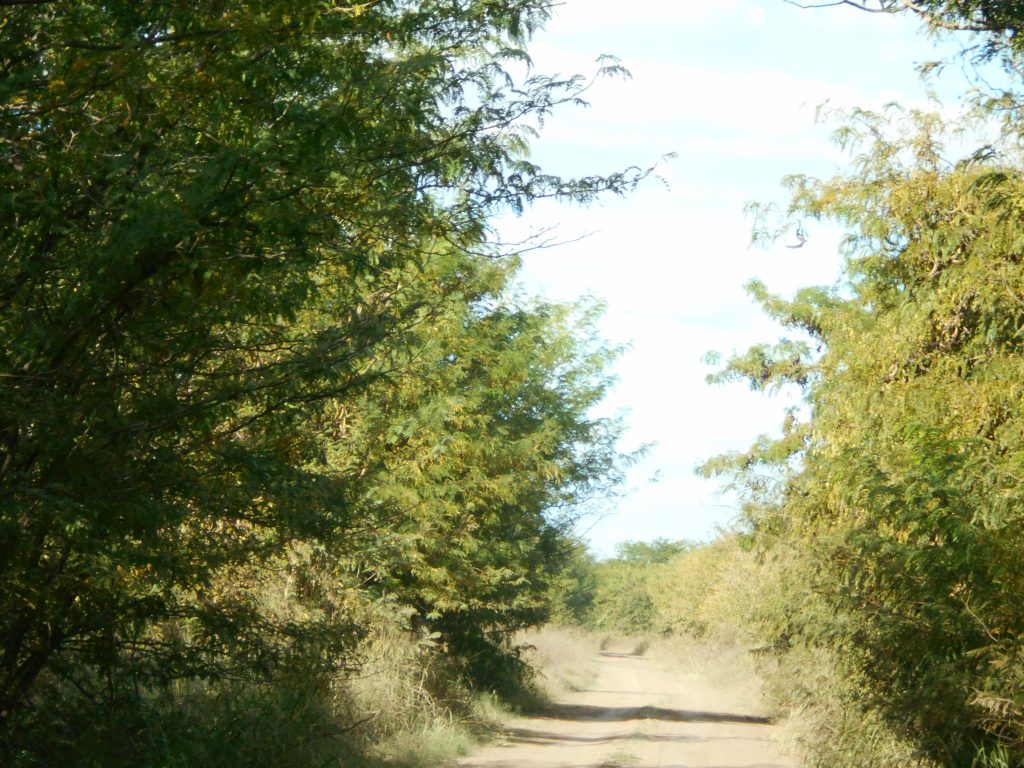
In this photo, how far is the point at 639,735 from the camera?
66.4 ft

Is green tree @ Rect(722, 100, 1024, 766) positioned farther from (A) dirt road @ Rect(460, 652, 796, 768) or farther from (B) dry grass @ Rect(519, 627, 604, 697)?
(B) dry grass @ Rect(519, 627, 604, 697)

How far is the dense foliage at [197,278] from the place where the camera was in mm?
6406

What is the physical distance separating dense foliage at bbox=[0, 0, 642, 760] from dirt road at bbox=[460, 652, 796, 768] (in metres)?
7.35

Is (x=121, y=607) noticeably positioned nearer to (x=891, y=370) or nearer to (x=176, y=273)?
(x=176, y=273)

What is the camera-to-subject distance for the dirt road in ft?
52.2

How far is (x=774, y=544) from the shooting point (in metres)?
18.0

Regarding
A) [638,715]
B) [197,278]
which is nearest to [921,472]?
[197,278]

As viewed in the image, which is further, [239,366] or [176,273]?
[239,366]

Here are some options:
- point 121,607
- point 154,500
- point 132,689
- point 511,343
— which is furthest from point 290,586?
point 511,343

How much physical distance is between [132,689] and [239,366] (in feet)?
9.33

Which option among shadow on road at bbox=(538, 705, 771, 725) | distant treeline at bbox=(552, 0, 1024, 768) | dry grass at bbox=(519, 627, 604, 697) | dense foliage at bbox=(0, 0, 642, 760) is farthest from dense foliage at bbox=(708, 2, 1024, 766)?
dry grass at bbox=(519, 627, 604, 697)

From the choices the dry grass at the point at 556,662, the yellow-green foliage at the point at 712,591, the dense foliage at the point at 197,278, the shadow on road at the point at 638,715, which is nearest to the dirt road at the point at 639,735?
the shadow on road at the point at 638,715

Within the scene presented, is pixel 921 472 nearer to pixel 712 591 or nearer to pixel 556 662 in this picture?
pixel 556 662

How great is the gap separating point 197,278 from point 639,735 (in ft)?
51.4
